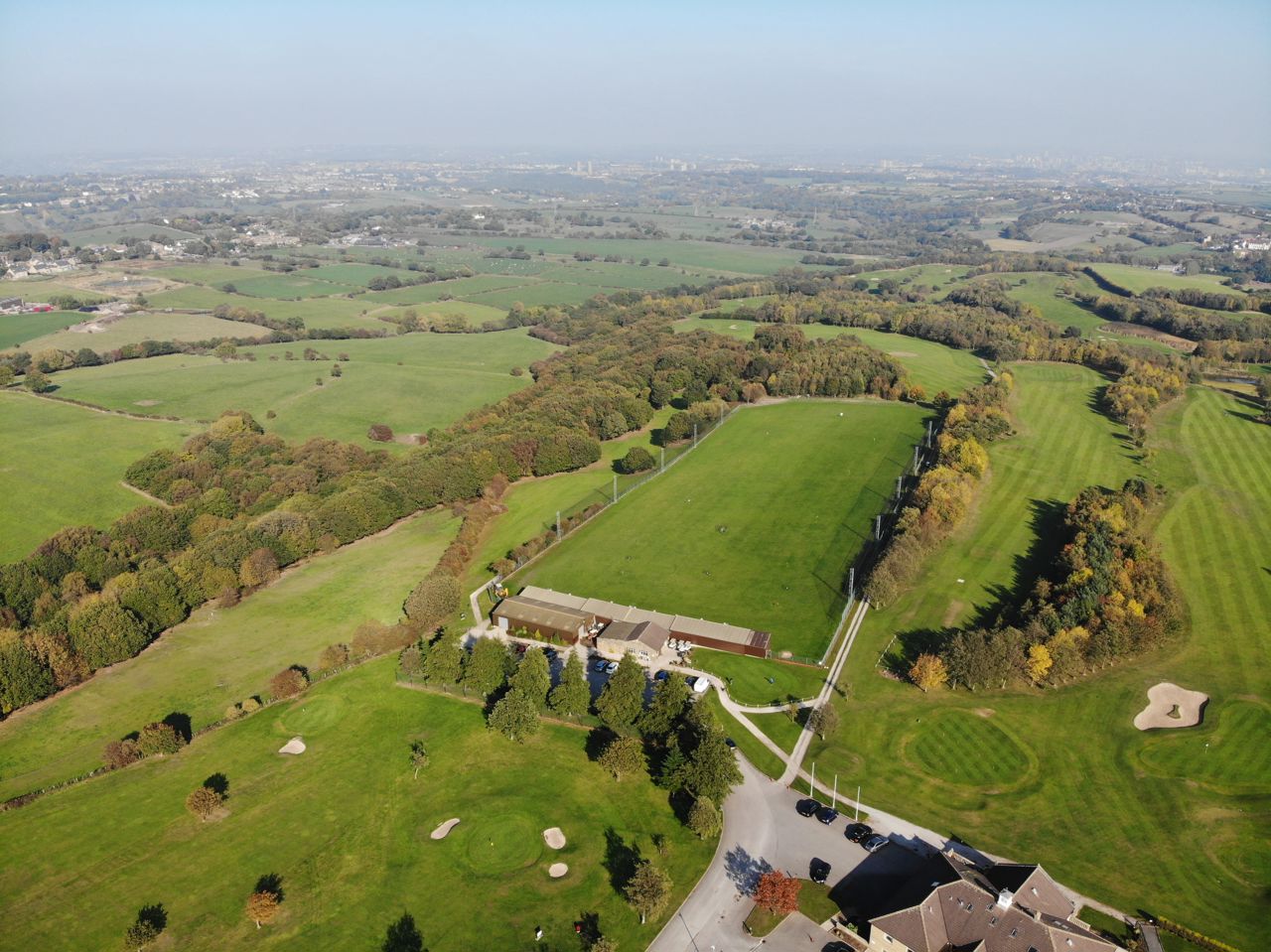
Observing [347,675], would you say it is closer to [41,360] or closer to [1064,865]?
[1064,865]

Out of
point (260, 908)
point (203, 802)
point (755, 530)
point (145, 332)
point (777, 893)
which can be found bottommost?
point (203, 802)

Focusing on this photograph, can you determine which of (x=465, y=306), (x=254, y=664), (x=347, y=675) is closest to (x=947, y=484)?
(x=347, y=675)

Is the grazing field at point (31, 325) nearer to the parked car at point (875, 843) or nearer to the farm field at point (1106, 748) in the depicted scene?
the farm field at point (1106, 748)

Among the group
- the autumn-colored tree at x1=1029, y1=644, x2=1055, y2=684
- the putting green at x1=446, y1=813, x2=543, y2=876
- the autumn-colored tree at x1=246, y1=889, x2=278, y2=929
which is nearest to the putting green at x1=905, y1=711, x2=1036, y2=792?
the autumn-colored tree at x1=1029, y1=644, x2=1055, y2=684

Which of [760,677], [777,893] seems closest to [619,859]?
[777,893]

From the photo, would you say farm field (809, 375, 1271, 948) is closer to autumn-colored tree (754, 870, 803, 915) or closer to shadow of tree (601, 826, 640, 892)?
autumn-colored tree (754, 870, 803, 915)

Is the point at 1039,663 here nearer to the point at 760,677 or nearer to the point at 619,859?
the point at 760,677
